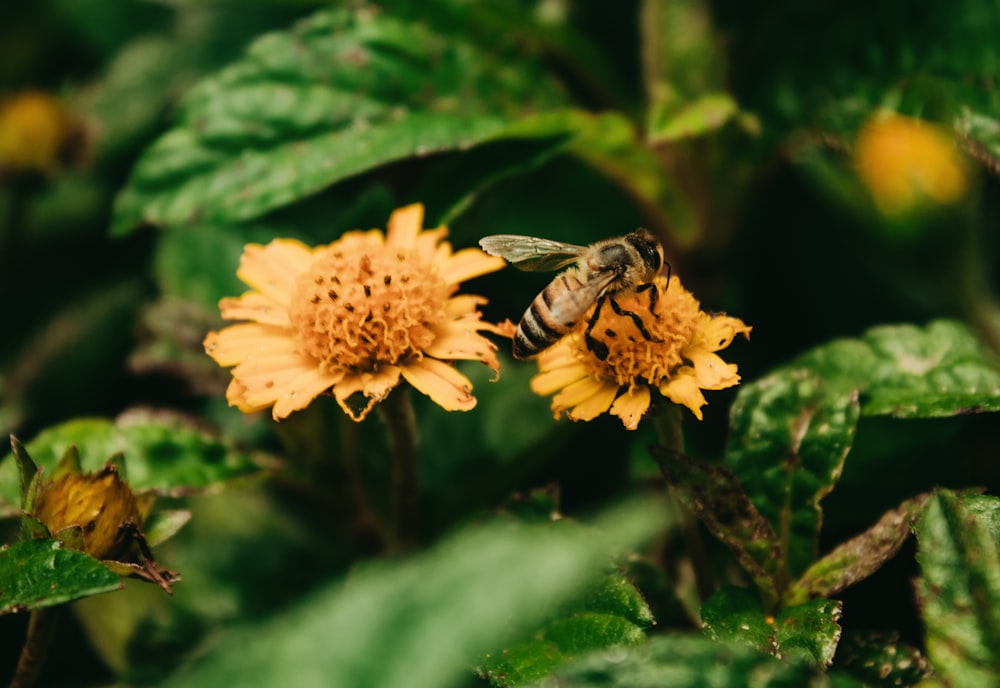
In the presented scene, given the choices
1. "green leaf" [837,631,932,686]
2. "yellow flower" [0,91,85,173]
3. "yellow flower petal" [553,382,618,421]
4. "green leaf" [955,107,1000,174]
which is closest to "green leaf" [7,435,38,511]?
"yellow flower petal" [553,382,618,421]

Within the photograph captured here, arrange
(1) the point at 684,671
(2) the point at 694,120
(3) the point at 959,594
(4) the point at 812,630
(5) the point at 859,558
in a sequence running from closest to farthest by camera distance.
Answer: (1) the point at 684,671 < (3) the point at 959,594 < (4) the point at 812,630 < (5) the point at 859,558 < (2) the point at 694,120

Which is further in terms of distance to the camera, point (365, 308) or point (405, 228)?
point (405, 228)

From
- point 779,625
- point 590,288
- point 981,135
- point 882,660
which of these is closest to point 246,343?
point 590,288

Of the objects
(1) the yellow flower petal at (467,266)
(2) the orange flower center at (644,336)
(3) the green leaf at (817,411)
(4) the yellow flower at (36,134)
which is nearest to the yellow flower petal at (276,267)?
(1) the yellow flower petal at (467,266)

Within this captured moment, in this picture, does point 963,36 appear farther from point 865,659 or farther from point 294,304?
point 294,304

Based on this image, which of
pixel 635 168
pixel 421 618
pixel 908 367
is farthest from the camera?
pixel 635 168

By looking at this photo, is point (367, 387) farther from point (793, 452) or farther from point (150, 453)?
point (793, 452)

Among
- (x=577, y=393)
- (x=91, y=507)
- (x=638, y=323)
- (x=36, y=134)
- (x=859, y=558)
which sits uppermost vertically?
(x=36, y=134)

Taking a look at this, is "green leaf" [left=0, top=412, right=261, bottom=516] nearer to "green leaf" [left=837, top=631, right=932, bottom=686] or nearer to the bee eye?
the bee eye
